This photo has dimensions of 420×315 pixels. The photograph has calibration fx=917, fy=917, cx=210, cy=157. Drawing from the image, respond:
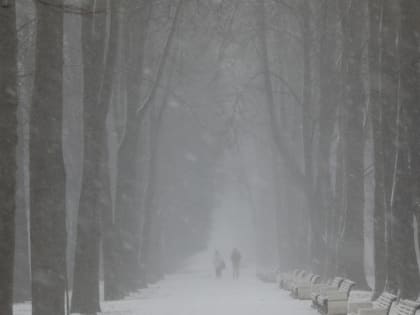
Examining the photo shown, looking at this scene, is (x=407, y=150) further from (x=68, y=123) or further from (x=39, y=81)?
(x=68, y=123)

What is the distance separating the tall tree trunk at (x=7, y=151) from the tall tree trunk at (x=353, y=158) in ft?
52.7

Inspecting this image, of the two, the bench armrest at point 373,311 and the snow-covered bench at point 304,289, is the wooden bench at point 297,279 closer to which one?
the snow-covered bench at point 304,289

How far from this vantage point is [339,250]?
26.1 meters

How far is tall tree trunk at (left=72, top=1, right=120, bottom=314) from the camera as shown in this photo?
20.7 metres

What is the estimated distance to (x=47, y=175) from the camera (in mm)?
14953

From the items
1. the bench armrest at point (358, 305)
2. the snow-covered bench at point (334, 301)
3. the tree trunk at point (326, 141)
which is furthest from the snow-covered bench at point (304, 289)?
the bench armrest at point (358, 305)

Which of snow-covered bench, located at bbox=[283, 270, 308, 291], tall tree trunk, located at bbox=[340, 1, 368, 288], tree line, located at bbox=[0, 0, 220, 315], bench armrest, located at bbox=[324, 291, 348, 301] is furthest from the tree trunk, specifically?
bench armrest, located at bbox=[324, 291, 348, 301]

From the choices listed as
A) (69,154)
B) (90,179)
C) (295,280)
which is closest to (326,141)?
(295,280)

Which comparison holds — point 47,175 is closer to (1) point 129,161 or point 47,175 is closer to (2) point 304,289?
(2) point 304,289

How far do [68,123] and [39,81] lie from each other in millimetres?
24943

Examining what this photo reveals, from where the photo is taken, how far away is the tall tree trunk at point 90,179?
815 inches

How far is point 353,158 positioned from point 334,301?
9.90 meters

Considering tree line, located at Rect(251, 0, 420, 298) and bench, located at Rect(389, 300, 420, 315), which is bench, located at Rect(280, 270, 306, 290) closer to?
tree line, located at Rect(251, 0, 420, 298)

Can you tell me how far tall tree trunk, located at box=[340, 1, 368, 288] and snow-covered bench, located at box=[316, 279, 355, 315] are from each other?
7.08 metres
